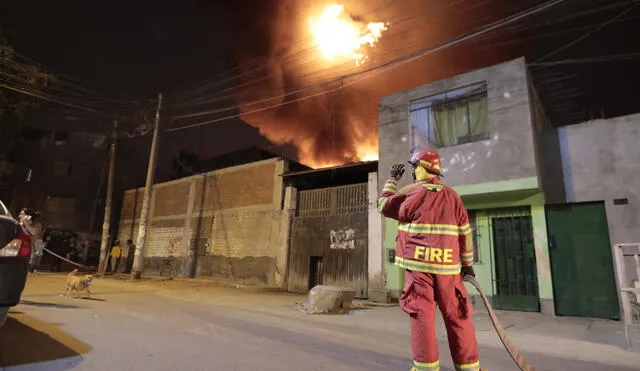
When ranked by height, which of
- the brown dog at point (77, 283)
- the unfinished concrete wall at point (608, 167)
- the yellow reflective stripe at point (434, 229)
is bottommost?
the brown dog at point (77, 283)

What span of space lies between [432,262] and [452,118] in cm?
884

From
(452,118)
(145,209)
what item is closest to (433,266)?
(452,118)

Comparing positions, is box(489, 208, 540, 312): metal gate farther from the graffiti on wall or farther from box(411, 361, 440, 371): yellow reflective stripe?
box(411, 361, 440, 371): yellow reflective stripe

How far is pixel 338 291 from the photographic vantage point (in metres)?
7.59

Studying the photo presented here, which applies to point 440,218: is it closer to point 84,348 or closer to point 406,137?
point 84,348

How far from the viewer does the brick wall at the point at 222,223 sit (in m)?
14.9

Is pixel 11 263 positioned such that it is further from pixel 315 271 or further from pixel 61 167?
pixel 61 167

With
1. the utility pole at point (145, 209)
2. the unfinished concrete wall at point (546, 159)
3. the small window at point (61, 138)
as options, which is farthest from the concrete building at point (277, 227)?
the small window at point (61, 138)

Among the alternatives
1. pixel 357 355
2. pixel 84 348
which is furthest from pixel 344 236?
pixel 84 348

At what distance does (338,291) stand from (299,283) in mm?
6155

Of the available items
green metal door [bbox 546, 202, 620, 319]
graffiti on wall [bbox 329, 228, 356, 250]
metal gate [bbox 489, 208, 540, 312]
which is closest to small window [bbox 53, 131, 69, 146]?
graffiti on wall [bbox 329, 228, 356, 250]

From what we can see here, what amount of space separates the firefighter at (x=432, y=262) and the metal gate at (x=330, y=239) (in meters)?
9.05

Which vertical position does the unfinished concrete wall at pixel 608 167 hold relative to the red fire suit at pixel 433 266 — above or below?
above

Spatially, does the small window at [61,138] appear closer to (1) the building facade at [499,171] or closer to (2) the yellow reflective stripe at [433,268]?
(1) the building facade at [499,171]
